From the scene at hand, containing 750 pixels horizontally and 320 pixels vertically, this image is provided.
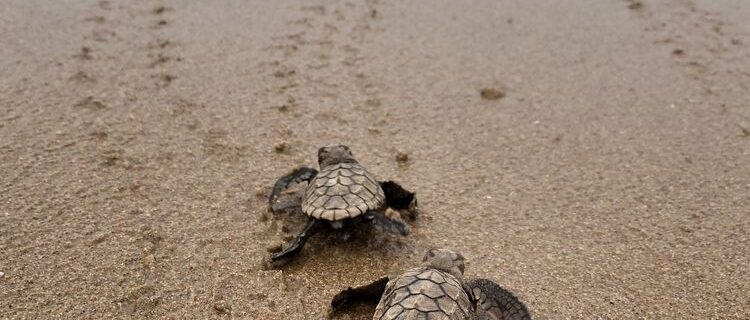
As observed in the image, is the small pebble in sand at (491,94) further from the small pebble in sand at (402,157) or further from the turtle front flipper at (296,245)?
the turtle front flipper at (296,245)

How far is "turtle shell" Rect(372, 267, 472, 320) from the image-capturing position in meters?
2.04

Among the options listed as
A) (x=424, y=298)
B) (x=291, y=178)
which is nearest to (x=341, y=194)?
(x=291, y=178)

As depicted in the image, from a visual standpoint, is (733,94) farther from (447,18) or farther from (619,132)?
(447,18)

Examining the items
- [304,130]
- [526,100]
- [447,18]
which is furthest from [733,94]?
[304,130]

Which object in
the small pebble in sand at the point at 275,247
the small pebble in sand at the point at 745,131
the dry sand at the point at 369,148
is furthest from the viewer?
the small pebble in sand at the point at 745,131

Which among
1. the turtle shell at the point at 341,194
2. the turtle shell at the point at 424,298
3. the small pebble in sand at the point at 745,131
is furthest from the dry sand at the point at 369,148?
the turtle shell at the point at 424,298

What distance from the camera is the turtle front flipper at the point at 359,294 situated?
2.38 metres

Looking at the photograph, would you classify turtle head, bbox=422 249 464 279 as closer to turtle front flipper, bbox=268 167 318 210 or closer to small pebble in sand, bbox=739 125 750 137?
turtle front flipper, bbox=268 167 318 210

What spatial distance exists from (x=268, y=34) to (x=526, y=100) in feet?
8.23

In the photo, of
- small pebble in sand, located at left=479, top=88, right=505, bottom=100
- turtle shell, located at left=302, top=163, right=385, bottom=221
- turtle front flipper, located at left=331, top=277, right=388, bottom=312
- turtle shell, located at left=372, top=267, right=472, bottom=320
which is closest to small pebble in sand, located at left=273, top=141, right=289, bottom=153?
turtle shell, located at left=302, top=163, right=385, bottom=221

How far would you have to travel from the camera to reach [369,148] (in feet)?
12.2

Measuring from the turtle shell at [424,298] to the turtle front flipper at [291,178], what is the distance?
3.48 feet

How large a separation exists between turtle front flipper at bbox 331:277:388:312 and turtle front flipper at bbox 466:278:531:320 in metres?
0.38

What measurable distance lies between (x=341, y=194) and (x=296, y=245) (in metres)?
0.33
